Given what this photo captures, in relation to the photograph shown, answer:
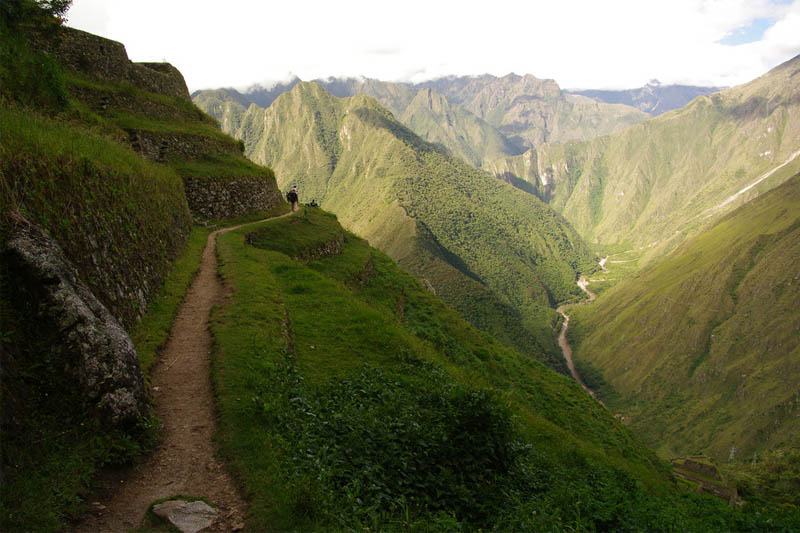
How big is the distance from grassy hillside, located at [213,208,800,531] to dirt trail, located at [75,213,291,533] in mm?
288

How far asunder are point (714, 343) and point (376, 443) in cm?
17794

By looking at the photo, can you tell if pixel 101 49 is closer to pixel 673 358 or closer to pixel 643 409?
pixel 643 409

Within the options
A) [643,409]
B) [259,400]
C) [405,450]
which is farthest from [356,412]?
[643,409]

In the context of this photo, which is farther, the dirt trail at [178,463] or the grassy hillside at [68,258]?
the dirt trail at [178,463]

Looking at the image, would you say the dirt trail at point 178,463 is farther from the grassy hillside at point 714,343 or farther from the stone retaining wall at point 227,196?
the grassy hillside at point 714,343

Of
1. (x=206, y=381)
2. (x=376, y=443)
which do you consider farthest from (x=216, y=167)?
(x=376, y=443)

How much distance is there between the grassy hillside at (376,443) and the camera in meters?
6.44

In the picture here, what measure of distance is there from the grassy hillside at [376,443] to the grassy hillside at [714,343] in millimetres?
111364

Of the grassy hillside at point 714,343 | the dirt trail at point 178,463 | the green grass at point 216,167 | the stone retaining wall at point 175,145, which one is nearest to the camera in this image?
the dirt trail at point 178,463

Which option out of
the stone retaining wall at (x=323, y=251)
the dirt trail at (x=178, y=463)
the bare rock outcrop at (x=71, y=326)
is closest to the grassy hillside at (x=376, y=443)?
the dirt trail at (x=178, y=463)

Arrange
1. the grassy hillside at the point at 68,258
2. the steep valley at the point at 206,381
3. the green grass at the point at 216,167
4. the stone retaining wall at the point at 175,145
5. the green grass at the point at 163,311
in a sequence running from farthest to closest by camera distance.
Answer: the green grass at the point at 216,167 → the stone retaining wall at the point at 175,145 → the green grass at the point at 163,311 → the steep valley at the point at 206,381 → the grassy hillside at the point at 68,258

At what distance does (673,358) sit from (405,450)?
561ft

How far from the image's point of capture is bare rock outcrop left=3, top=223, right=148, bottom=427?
6.17 m

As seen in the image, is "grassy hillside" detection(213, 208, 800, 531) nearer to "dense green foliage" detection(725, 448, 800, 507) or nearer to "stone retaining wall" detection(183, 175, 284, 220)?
"stone retaining wall" detection(183, 175, 284, 220)
